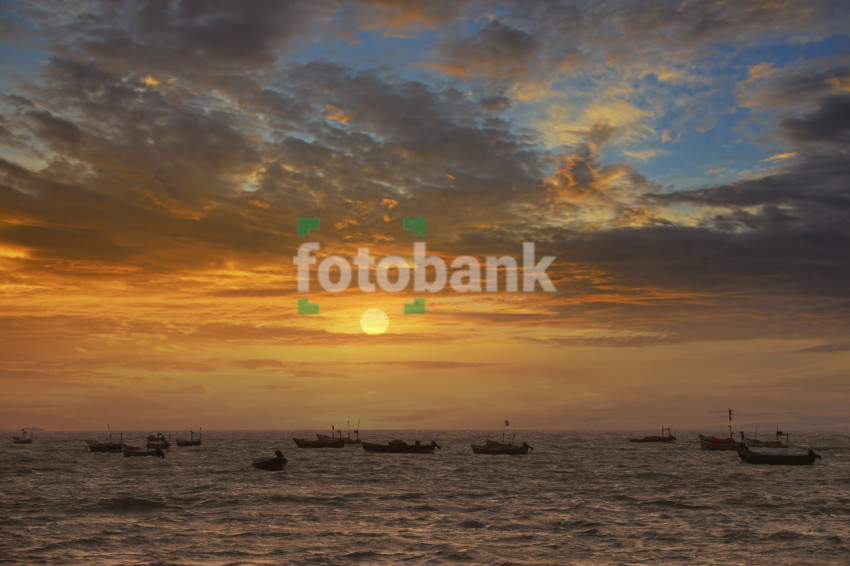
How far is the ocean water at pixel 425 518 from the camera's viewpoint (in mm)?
43188

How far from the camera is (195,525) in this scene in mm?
54188

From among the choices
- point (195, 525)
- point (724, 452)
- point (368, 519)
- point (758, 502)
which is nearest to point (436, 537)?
point (368, 519)

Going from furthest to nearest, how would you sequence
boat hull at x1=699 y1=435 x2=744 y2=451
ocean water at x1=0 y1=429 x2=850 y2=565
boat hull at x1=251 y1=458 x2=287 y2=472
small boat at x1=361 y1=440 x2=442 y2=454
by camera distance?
boat hull at x1=699 y1=435 x2=744 y2=451, small boat at x1=361 y1=440 x2=442 y2=454, boat hull at x1=251 y1=458 x2=287 y2=472, ocean water at x1=0 y1=429 x2=850 y2=565

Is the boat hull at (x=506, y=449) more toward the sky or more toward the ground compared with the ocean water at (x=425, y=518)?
more toward the ground

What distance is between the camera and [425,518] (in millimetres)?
57344

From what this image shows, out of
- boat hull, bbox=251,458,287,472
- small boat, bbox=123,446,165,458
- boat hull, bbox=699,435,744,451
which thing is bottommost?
boat hull, bbox=699,435,744,451

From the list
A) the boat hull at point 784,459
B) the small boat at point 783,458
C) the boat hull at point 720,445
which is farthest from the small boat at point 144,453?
the boat hull at point 720,445

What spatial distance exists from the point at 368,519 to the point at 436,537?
10288 mm

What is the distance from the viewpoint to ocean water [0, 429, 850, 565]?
1700 inches

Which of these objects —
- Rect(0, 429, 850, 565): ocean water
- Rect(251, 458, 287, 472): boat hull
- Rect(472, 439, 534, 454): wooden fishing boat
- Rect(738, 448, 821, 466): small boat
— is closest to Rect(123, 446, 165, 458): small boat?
Rect(0, 429, 850, 565): ocean water

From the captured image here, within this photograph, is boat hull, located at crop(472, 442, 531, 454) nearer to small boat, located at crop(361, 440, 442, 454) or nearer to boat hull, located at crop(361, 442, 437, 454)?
boat hull, located at crop(361, 442, 437, 454)

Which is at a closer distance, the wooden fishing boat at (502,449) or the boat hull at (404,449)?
the wooden fishing boat at (502,449)

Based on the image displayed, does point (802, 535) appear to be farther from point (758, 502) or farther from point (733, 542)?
point (758, 502)

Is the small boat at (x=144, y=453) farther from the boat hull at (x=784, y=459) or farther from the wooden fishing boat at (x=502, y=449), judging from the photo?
the boat hull at (x=784, y=459)
